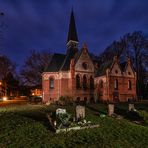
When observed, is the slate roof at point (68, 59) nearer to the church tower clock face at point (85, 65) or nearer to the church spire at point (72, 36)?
the church spire at point (72, 36)

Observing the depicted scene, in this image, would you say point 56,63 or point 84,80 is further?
point 56,63

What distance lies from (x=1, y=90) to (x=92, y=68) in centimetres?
4095

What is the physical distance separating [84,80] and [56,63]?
7.54m

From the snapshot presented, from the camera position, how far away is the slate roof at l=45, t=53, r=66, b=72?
1587 inches

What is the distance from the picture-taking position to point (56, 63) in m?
41.2

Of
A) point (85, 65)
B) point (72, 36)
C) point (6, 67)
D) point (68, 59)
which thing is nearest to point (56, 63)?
point (68, 59)

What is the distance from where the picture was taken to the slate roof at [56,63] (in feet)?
132

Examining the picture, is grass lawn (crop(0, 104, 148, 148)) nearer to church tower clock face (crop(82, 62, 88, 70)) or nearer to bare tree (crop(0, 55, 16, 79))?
church tower clock face (crop(82, 62, 88, 70))

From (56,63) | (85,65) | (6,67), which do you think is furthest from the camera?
(6,67)

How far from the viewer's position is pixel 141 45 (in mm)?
52344

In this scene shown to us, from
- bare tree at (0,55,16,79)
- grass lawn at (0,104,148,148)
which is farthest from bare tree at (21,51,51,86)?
grass lawn at (0,104,148,148)

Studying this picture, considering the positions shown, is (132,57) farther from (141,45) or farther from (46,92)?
(46,92)

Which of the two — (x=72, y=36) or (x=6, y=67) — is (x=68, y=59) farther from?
(x=6, y=67)

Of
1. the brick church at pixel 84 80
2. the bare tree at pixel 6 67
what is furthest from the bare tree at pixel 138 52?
the bare tree at pixel 6 67
